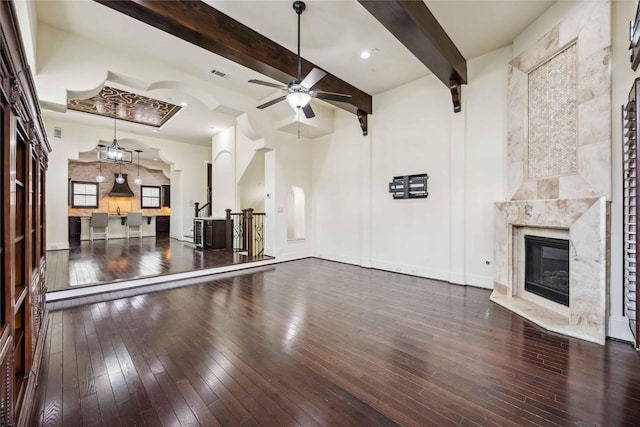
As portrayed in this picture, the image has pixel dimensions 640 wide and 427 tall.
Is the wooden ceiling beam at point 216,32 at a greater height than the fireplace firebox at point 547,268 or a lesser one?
greater

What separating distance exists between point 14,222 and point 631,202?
4591 mm

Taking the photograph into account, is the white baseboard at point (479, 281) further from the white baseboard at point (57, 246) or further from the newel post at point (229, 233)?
the white baseboard at point (57, 246)

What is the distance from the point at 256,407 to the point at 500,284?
12.6 feet

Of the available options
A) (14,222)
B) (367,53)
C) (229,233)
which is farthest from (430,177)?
(229,233)

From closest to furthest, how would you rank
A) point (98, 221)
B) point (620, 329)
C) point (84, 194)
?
point (620, 329) → point (98, 221) → point (84, 194)

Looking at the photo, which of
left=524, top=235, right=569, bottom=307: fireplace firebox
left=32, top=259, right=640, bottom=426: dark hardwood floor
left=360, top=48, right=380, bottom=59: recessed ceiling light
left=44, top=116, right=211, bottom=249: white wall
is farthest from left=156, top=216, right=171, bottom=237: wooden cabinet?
left=524, top=235, right=569, bottom=307: fireplace firebox

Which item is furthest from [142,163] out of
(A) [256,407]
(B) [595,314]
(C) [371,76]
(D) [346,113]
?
(B) [595,314]

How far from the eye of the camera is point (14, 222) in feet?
4.90

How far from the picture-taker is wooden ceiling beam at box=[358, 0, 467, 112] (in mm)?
2939

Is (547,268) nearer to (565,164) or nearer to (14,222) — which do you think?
(565,164)

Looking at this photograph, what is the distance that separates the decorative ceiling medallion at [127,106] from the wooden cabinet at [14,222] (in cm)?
518

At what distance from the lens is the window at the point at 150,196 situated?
12.5m

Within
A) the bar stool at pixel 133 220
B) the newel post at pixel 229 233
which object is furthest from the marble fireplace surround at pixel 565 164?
the bar stool at pixel 133 220

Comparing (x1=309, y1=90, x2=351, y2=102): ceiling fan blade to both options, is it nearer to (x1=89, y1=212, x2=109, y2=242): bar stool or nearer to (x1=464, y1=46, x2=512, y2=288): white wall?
(x1=464, y1=46, x2=512, y2=288): white wall
